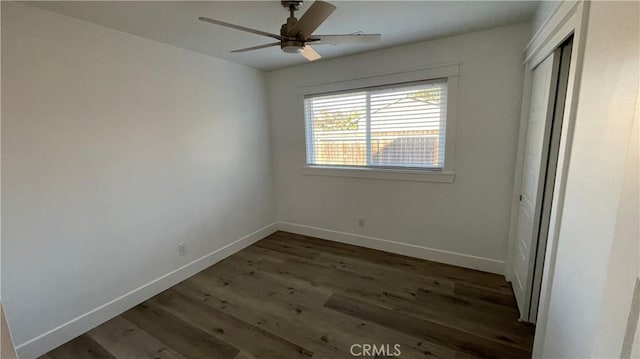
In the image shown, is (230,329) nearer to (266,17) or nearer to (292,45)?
(292,45)

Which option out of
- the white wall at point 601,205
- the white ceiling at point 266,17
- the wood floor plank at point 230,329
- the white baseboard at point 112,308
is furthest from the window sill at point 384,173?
the wood floor plank at point 230,329

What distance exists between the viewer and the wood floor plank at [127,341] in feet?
6.27

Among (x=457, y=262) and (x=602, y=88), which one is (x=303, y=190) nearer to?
(x=457, y=262)

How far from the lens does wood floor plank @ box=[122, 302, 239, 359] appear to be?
192 centimetres

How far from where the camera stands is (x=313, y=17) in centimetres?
152

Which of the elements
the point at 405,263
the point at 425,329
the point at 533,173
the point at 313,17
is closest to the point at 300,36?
the point at 313,17

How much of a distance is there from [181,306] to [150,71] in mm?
2198

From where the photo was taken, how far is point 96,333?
7.02 feet

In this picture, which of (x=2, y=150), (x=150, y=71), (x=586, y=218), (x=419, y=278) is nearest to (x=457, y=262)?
(x=419, y=278)

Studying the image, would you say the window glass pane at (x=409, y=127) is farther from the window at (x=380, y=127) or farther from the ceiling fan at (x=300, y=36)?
the ceiling fan at (x=300, y=36)

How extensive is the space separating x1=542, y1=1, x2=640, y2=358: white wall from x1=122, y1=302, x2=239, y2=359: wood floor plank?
1959mm
